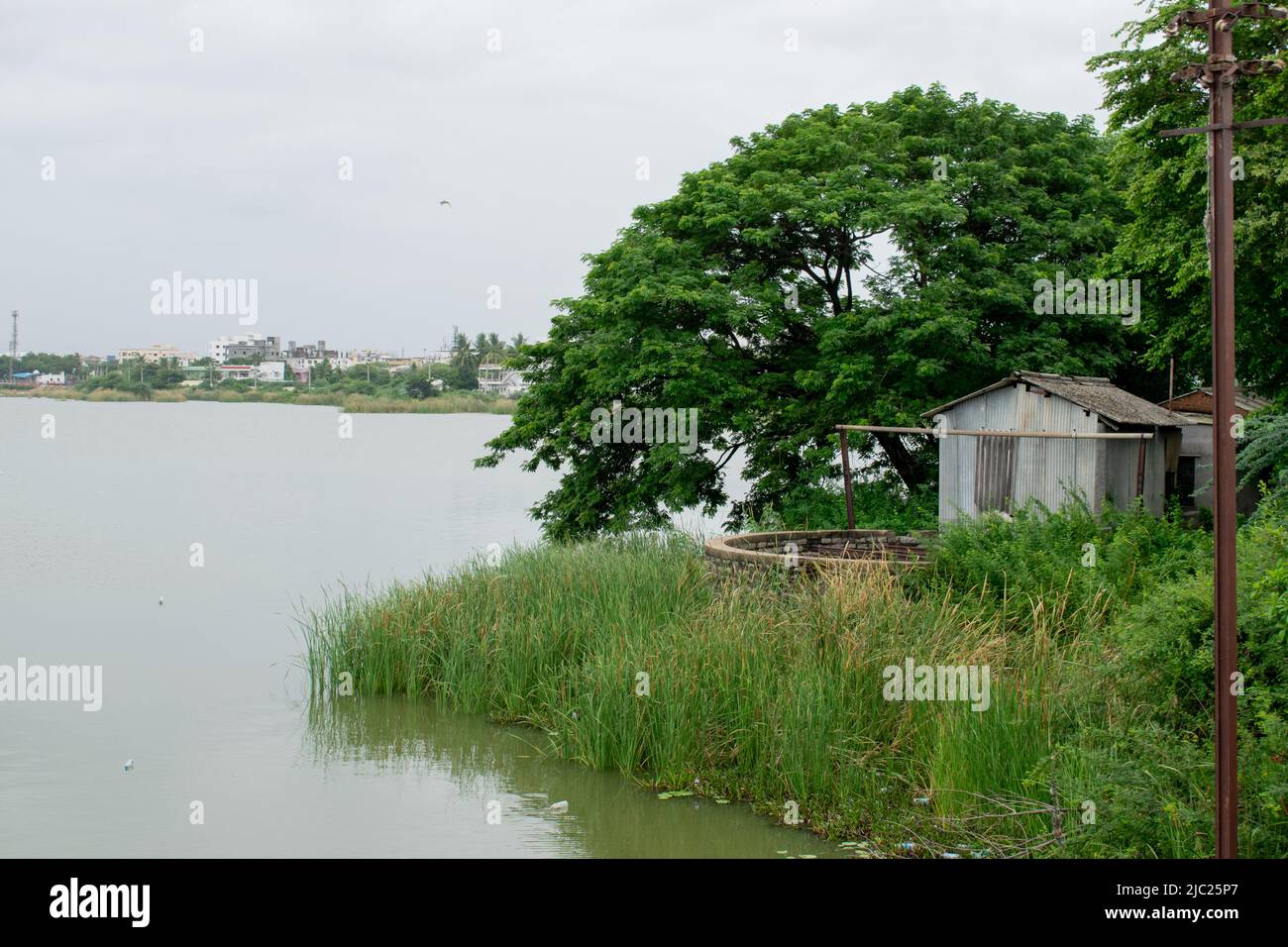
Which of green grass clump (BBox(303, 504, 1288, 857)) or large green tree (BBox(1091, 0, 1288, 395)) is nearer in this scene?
green grass clump (BBox(303, 504, 1288, 857))

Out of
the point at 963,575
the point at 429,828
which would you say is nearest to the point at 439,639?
the point at 429,828

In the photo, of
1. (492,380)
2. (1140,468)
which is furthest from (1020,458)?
(492,380)

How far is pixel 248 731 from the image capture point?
12852 mm

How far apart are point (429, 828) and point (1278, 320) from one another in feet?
37.6

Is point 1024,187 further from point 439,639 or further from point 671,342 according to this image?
point 439,639

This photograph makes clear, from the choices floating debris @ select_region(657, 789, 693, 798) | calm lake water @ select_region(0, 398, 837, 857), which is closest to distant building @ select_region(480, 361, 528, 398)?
calm lake water @ select_region(0, 398, 837, 857)
